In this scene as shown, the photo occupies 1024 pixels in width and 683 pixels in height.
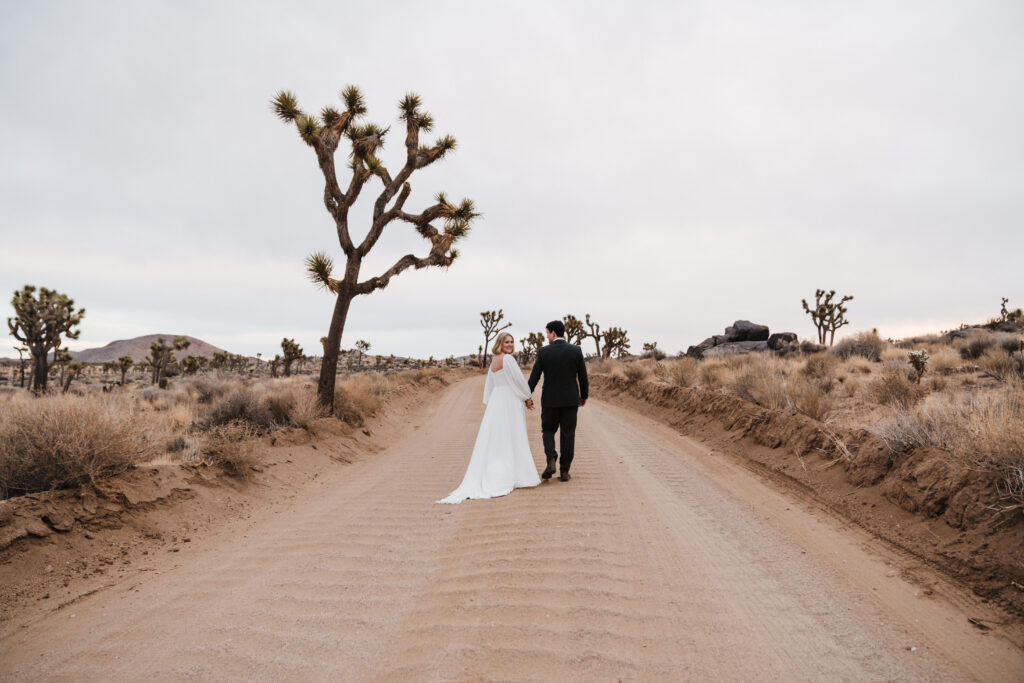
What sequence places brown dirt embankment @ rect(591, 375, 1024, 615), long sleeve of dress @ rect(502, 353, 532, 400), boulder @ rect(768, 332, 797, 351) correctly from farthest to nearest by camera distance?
boulder @ rect(768, 332, 797, 351) → long sleeve of dress @ rect(502, 353, 532, 400) → brown dirt embankment @ rect(591, 375, 1024, 615)

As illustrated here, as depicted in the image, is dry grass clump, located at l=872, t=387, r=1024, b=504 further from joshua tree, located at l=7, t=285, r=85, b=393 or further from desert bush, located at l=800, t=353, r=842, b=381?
joshua tree, located at l=7, t=285, r=85, b=393

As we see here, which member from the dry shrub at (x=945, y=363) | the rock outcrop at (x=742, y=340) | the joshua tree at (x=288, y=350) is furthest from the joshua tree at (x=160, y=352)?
the dry shrub at (x=945, y=363)

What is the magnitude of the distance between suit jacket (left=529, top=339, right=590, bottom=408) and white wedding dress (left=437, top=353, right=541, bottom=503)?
38 cm

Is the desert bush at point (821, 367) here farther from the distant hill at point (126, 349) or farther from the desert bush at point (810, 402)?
the distant hill at point (126, 349)

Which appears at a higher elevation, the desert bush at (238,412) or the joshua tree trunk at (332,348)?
the joshua tree trunk at (332,348)

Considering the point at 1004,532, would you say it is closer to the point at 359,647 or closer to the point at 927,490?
the point at 927,490

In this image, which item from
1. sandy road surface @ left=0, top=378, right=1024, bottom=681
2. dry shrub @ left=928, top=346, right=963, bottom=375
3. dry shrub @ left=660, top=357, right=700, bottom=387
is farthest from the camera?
dry shrub @ left=660, top=357, right=700, bottom=387

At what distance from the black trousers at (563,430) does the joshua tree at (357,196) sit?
20.2ft

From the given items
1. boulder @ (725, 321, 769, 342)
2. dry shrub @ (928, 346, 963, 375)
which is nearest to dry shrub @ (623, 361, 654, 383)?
dry shrub @ (928, 346, 963, 375)

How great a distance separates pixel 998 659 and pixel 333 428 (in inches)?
412

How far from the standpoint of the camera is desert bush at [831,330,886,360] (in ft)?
66.3

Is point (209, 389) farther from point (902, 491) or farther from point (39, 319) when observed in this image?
point (902, 491)

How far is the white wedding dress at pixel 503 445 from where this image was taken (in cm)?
700

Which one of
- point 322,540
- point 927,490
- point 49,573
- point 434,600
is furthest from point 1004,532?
point 49,573
